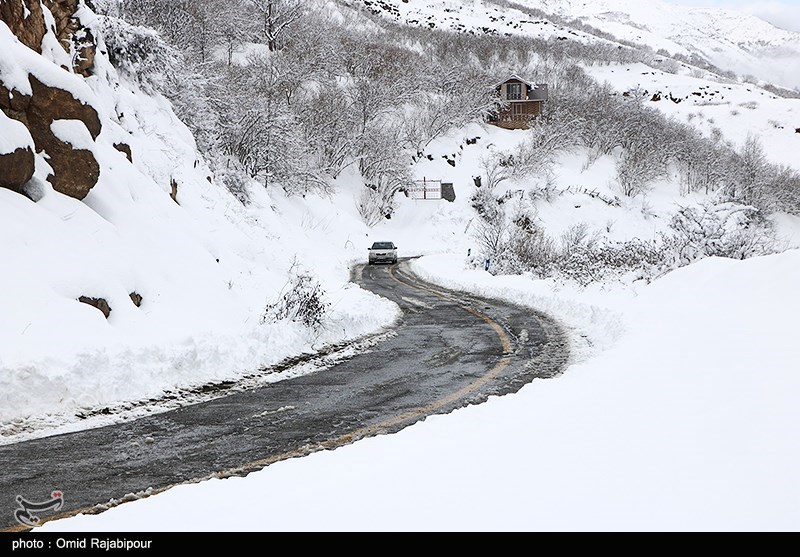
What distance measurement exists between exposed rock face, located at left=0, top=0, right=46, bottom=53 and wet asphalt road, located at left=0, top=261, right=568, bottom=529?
10.1 m

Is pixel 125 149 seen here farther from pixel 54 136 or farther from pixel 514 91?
pixel 514 91

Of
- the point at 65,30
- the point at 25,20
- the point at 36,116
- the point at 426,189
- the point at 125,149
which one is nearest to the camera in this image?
the point at 36,116

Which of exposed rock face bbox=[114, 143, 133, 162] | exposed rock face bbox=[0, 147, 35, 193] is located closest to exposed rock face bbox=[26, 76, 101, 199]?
exposed rock face bbox=[0, 147, 35, 193]

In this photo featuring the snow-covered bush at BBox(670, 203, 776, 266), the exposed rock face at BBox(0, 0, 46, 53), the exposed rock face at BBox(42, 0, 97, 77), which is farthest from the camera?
the snow-covered bush at BBox(670, 203, 776, 266)

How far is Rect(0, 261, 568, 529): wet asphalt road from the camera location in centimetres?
514

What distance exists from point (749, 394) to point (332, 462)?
380cm

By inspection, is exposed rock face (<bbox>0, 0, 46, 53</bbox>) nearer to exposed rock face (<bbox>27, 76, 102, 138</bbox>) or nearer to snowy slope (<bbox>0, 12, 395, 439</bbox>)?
snowy slope (<bbox>0, 12, 395, 439</bbox>)

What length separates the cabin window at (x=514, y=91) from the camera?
7475 centimetres

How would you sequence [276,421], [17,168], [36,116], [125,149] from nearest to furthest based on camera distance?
[276,421] < [17,168] < [36,116] < [125,149]

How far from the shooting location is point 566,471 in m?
4.03

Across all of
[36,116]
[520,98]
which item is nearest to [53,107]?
[36,116]

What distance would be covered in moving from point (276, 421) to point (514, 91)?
74.2 meters

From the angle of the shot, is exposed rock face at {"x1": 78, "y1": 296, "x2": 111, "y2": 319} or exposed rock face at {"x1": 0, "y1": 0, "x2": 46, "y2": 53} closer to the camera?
exposed rock face at {"x1": 78, "y1": 296, "x2": 111, "y2": 319}

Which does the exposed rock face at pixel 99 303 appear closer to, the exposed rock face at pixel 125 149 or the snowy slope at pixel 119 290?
the snowy slope at pixel 119 290
